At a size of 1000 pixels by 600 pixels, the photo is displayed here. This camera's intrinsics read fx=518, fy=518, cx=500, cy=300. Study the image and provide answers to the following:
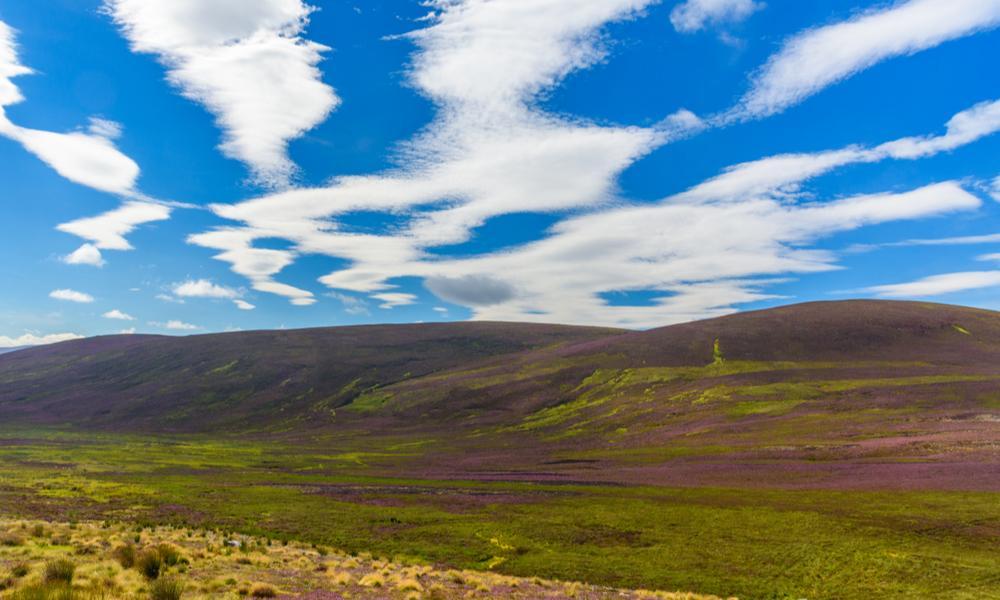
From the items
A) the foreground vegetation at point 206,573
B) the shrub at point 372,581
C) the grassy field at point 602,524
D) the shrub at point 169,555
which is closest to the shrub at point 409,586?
the foreground vegetation at point 206,573

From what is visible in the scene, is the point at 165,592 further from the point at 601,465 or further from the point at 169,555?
the point at 601,465

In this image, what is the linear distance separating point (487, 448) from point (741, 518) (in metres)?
65.4

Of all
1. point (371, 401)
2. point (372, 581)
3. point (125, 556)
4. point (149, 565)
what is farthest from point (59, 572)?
point (371, 401)

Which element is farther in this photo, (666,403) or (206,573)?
(666,403)

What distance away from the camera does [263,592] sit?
18594 mm

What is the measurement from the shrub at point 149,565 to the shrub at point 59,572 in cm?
260

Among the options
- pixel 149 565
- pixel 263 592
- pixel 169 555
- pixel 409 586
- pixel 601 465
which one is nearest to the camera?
pixel 263 592

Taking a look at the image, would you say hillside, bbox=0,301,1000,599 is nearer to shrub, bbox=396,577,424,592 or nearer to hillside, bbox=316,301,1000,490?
hillside, bbox=316,301,1000,490

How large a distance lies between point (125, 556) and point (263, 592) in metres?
7.53

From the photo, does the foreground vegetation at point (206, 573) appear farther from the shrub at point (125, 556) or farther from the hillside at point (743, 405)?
the hillside at point (743, 405)

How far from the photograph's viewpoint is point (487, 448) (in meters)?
101

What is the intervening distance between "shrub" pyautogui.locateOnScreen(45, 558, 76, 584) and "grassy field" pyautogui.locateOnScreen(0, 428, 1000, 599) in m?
17.7

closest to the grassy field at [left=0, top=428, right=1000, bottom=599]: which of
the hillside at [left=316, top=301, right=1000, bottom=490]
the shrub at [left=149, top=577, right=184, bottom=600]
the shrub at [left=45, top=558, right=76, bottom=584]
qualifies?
the hillside at [left=316, top=301, right=1000, bottom=490]

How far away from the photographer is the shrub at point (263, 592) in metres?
18.5
